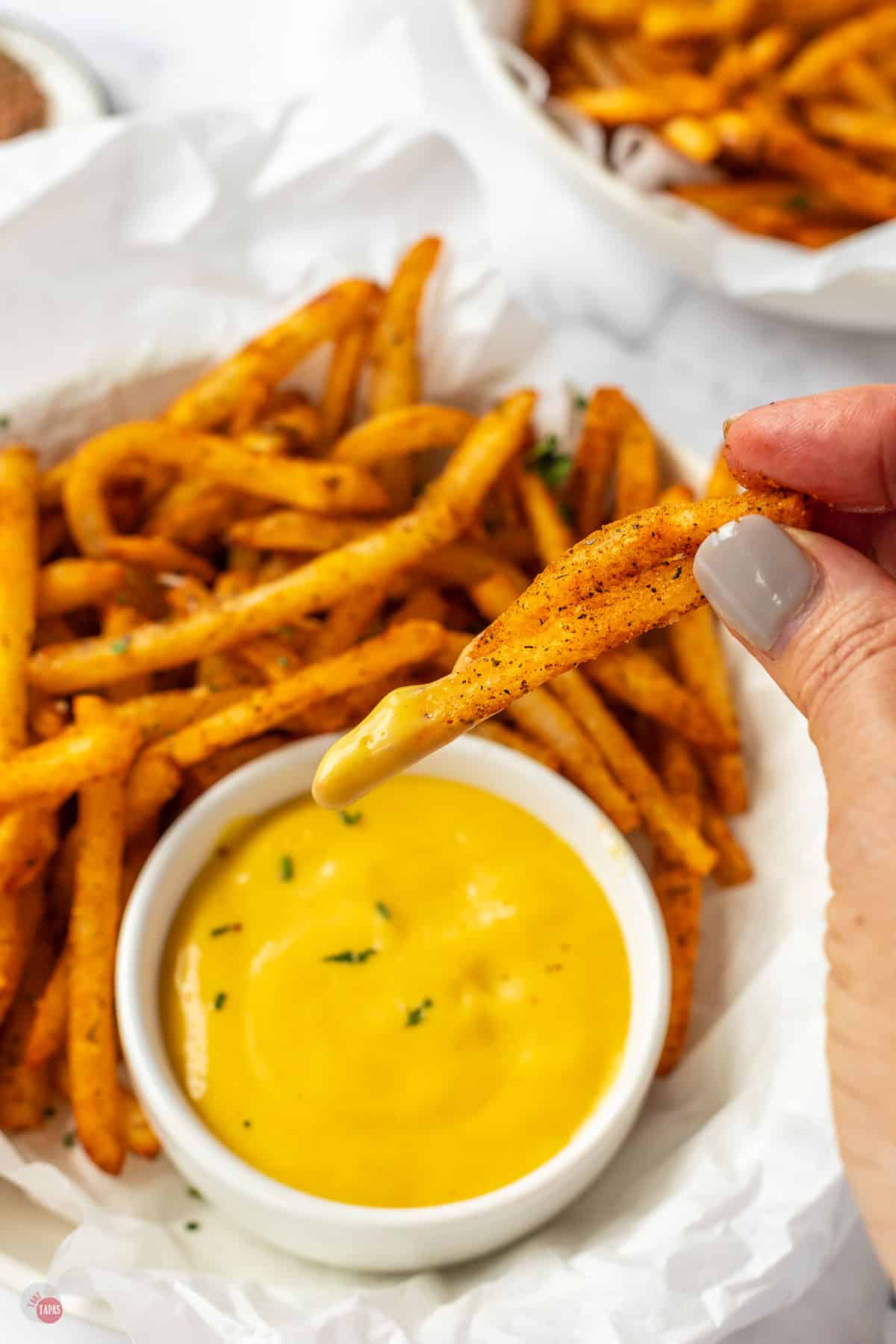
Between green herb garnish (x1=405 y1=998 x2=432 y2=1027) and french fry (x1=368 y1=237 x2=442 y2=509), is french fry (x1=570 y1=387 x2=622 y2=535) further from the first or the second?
green herb garnish (x1=405 y1=998 x2=432 y2=1027)

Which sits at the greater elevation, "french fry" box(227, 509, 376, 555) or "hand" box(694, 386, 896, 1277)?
"hand" box(694, 386, 896, 1277)

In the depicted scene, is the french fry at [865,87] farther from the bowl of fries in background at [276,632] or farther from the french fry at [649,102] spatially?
the bowl of fries in background at [276,632]

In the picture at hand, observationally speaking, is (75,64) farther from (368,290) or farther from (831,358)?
(831,358)

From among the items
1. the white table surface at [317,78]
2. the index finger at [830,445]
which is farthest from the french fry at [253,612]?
the white table surface at [317,78]

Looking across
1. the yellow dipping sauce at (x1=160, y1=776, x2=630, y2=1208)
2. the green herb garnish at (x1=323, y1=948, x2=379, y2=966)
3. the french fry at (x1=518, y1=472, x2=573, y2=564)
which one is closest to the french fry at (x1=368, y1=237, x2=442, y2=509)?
the french fry at (x1=518, y1=472, x2=573, y2=564)

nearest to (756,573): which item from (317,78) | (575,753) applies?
(575,753)
